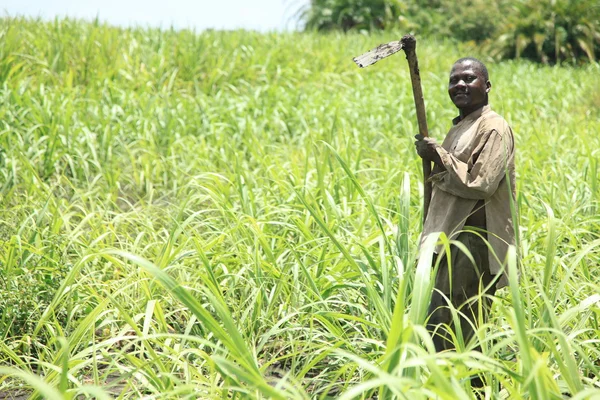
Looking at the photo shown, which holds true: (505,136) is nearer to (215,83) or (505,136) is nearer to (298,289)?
(298,289)

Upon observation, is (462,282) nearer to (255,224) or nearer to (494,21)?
(255,224)

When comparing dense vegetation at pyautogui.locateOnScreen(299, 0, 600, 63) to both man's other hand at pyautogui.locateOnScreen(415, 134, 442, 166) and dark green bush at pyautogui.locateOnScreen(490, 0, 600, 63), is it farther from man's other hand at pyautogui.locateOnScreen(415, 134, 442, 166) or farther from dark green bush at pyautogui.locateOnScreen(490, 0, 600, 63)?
man's other hand at pyautogui.locateOnScreen(415, 134, 442, 166)

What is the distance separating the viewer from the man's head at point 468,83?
2520 millimetres

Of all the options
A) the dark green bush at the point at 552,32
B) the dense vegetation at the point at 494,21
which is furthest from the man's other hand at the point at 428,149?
the dark green bush at the point at 552,32

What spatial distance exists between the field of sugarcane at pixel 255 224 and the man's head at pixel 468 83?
1.52 ft

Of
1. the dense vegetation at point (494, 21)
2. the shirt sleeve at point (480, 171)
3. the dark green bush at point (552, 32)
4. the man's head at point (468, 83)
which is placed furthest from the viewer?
the dense vegetation at point (494, 21)

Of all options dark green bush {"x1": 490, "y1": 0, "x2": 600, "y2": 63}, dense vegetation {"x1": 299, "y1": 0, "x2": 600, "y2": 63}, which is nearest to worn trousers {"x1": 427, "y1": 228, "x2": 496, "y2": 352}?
dense vegetation {"x1": 299, "y1": 0, "x2": 600, "y2": 63}

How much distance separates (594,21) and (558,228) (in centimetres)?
1236

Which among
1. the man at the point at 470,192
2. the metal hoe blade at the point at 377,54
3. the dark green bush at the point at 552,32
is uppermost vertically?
the dark green bush at the point at 552,32

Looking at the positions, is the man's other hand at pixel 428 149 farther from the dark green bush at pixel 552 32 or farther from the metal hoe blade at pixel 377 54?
the dark green bush at pixel 552 32

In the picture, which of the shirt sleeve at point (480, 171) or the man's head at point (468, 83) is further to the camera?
the man's head at point (468, 83)

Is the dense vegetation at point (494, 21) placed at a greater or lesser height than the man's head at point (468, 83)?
greater

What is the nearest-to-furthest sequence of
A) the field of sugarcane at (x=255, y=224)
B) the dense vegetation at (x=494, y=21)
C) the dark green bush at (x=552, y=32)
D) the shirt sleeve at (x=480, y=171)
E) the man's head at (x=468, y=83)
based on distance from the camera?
the field of sugarcane at (x=255, y=224)
the shirt sleeve at (x=480, y=171)
the man's head at (x=468, y=83)
the dark green bush at (x=552, y=32)
the dense vegetation at (x=494, y=21)

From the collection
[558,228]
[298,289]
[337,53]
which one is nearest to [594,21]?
[337,53]
